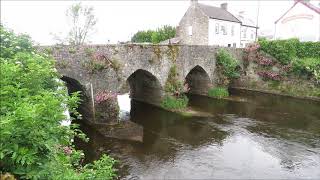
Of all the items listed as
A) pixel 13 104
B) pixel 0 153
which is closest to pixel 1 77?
Answer: pixel 13 104

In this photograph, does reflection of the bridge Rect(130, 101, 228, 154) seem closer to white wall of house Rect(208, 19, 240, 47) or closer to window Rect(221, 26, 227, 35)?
white wall of house Rect(208, 19, 240, 47)

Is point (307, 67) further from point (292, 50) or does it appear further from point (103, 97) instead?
point (103, 97)

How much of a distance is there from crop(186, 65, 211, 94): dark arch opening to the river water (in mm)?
5015

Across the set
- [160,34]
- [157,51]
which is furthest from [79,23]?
[157,51]

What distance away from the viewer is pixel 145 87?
26.9 meters

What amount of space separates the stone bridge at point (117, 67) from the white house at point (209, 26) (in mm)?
11154

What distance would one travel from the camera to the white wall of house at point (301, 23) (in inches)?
1512

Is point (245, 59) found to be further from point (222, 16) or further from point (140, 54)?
point (140, 54)

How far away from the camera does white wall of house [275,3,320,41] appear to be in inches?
1512

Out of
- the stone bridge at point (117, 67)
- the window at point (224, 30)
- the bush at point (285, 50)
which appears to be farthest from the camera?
the window at point (224, 30)

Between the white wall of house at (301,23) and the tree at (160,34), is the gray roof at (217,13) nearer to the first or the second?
the white wall of house at (301,23)

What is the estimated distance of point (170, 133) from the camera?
63.6 ft

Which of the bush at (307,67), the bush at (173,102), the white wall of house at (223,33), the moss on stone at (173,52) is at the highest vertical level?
the white wall of house at (223,33)

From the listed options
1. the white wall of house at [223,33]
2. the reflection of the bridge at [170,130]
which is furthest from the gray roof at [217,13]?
the reflection of the bridge at [170,130]
